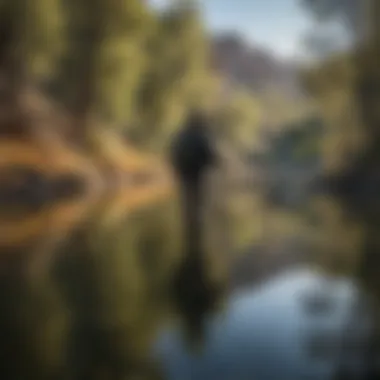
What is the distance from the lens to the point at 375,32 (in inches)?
105

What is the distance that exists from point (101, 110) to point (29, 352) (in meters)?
2.42

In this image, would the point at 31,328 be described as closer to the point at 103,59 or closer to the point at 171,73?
the point at 171,73

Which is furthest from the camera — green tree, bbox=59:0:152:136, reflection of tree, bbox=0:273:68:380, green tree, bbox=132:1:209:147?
green tree, bbox=59:0:152:136

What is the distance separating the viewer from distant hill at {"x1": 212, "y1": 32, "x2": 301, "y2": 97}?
249 centimetres

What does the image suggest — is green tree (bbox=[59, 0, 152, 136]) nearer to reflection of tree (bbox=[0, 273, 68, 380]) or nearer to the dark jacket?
the dark jacket

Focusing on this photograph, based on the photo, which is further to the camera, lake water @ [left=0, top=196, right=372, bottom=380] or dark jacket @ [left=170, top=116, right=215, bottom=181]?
dark jacket @ [left=170, top=116, right=215, bottom=181]

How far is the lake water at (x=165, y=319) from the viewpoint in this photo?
0.57 meters

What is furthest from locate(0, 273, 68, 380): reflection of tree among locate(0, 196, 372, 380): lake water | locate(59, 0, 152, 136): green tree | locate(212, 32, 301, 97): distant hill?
locate(59, 0, 152, 136): green tree

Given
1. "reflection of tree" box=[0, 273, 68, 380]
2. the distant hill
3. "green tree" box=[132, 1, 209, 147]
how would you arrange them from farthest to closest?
"green tree" box=[132, 1, 209, 147], the distant hill, "reflection of tree" box=[0, 273, 68, 380]

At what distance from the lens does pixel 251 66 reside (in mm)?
2525

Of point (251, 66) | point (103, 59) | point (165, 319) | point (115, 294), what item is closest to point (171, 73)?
point (103, 59)

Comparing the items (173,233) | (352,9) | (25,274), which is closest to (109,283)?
(25,274)

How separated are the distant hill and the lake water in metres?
1.41

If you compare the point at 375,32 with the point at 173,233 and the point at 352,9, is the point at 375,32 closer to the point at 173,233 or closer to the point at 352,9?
the point at 352,9
